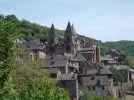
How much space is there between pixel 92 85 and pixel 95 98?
12.1 meters

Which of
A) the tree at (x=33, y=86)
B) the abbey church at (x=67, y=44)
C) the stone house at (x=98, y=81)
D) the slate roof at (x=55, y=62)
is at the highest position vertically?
the abbey church at (x=67, y=44)

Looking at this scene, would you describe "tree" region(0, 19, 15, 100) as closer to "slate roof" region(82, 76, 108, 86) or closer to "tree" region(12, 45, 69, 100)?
"tree" region(12, 45, 69, 100)

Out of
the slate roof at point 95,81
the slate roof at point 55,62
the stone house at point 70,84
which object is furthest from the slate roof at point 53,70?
the slate roof at point 95,81

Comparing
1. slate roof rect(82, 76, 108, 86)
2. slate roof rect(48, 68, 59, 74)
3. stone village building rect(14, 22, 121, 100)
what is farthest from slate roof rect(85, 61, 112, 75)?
slate roof rect(48, 68, 59, 74)

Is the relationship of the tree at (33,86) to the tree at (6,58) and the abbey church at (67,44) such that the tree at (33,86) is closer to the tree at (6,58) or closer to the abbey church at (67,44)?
the tree at (6,58)

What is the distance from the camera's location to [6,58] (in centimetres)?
2758

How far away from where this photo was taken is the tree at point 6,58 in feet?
89.0

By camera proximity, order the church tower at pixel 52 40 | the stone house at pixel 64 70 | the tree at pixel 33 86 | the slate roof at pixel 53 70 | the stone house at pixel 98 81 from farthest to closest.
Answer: the church tower at pixel 52 40, the stone house at pixel 98 81, the slate roof at pixel 53 70, the stone house at pixel 64 70, the tree at pixel 33 86

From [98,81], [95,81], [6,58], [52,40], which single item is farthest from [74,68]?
[6,58]

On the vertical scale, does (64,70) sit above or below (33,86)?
above

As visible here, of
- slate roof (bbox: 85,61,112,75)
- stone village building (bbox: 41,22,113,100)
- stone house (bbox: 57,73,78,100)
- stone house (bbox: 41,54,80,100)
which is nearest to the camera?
stone house (bbox: 57,73,78,100)

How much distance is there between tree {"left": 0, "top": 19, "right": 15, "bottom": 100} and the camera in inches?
1068

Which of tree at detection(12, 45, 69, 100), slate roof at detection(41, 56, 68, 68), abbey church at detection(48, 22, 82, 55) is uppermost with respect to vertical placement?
abbey church at detection(48, 22, 82, 55)

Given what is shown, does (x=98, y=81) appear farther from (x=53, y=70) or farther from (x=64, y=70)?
(x=53, y=70)
